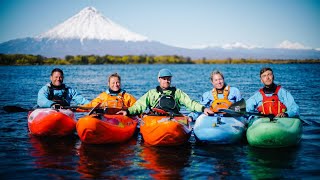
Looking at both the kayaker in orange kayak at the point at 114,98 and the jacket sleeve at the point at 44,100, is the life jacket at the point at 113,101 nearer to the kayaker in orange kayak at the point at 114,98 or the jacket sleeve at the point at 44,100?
the kayaker in orange kayak at the point at 114,98

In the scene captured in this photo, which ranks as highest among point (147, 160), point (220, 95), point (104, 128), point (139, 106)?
point (220, 95)

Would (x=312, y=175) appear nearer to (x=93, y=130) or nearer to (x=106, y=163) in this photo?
(x=106, y=163)

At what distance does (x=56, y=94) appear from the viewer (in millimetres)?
10461

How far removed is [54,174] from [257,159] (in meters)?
3.93

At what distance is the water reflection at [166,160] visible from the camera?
275 inches

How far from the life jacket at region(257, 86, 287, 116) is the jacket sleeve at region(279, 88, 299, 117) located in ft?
0.28

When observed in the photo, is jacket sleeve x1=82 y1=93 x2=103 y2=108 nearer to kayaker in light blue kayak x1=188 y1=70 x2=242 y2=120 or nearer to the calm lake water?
the calm lake water

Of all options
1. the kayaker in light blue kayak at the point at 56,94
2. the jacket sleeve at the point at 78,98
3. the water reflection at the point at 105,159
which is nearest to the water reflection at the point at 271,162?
the water reflection at the point at 105,159

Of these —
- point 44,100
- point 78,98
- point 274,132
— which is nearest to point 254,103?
point 274,132

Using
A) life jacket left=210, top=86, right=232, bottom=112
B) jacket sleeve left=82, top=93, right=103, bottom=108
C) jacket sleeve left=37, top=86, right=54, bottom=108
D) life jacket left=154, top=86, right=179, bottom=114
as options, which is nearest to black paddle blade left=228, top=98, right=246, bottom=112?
life jacket left=210, top=86, right=232, bottom=112

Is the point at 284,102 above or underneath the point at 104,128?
above

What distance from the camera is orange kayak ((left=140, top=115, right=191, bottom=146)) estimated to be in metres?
8.28

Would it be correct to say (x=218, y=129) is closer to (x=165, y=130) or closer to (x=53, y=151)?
(x=165, y=130)

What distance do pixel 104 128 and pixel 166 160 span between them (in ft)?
5.58
